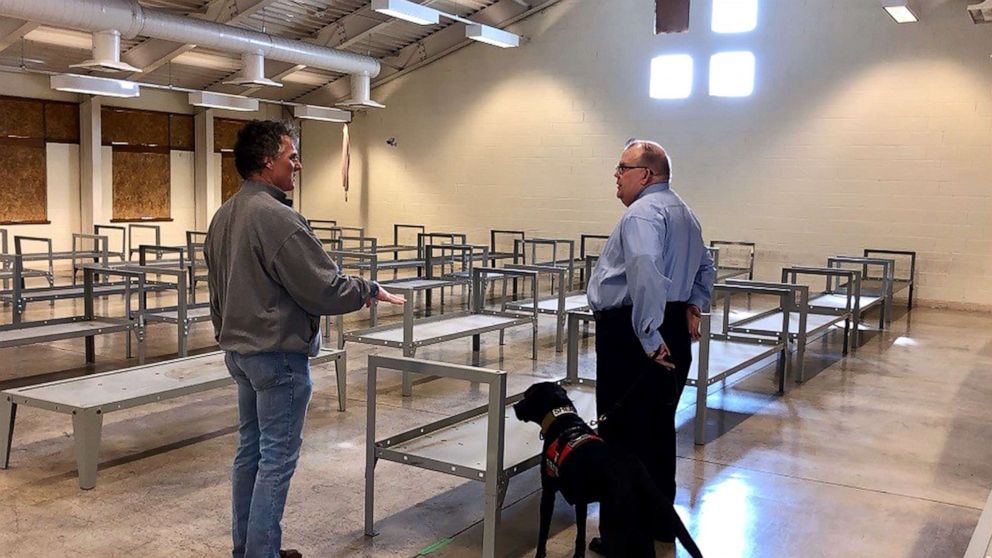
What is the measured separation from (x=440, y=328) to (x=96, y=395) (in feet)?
8.23

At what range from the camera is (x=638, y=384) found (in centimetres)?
289

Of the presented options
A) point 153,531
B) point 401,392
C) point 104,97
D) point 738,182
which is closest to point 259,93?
point 104,97

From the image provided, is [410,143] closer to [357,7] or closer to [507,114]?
[507,114]

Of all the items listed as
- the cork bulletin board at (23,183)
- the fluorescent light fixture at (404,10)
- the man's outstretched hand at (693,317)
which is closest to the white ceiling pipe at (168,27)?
the fluorescent light fixture at (404,10)

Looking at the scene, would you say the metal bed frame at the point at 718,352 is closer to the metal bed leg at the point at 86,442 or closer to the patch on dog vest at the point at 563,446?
the patch on dog vest at the point at 563,446

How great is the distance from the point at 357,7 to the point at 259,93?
348 centimetres

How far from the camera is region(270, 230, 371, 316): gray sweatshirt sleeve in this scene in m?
2.41

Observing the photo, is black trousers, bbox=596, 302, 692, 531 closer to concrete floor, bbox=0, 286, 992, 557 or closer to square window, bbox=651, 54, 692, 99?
concrete floor, bbox=0, 286, 992, 557

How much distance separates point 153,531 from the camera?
3.09 meters

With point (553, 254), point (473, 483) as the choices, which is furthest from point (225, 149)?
point (473, 483)

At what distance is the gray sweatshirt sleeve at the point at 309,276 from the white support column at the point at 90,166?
11.3 m

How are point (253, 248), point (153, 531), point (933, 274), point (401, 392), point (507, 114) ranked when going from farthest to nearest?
point (507, 114)
point (933, 274)
point (401, 392)
point (153, 531)
point (253, 248)

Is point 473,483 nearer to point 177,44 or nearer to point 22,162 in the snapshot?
point 177,44

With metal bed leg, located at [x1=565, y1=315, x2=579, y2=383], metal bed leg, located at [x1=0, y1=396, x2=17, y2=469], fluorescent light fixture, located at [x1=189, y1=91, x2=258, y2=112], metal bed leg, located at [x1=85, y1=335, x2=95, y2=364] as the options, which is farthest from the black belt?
fluorescent light fixture, located at [x1=189, y1=91, x2=258, y2=112]
